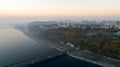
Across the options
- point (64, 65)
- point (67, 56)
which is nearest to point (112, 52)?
point (67, 56)

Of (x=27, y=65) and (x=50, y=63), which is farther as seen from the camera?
(x=50, y=63)

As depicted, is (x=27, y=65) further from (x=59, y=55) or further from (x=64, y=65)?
(x=59, y=55)

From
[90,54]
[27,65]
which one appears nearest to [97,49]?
[90,54]

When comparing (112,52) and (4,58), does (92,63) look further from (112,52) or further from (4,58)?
(4,58)

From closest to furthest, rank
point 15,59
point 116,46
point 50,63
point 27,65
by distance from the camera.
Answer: point 27,65
point 50,63
point 15,59
point 116,46

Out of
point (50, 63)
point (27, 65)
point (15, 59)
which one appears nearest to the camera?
point (27, 65)

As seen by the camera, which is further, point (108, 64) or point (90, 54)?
point (90, 54)

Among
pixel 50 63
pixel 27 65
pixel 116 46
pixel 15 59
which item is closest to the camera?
pixel 27 65

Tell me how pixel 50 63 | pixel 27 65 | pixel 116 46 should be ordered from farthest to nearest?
pixel 116 46 < pixel 50 63 < pixel 27 65

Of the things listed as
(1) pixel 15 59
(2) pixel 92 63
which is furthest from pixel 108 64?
(1) pixel 15 59
